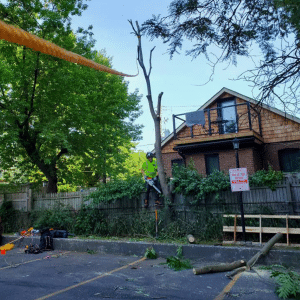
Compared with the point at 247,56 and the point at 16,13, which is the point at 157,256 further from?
the point at 16,13

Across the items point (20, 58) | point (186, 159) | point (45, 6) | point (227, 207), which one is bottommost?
point (227, 207)

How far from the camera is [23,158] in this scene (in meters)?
17.9

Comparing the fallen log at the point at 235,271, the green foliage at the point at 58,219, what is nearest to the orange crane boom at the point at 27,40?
the fallen log at the point at 235,271

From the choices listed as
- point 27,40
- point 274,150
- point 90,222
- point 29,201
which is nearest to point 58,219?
point 90,222

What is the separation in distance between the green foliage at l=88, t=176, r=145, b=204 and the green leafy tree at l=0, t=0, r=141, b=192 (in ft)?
13.8

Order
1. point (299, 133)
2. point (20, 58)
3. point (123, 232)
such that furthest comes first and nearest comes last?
point (299, 133) < point (20, 58) < point (123, 232)

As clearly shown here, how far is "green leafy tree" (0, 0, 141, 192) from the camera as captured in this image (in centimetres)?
1407

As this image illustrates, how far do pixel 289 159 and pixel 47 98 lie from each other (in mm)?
14072

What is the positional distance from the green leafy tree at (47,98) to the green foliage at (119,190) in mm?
4221

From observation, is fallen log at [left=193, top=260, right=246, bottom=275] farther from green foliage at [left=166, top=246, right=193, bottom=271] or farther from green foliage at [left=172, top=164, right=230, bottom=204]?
green foliage at [left=172, top=164, right=230, bottom=204]

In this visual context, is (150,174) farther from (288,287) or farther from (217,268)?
(288,287)

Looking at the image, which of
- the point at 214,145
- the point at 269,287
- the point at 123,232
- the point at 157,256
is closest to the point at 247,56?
the point at 269,287

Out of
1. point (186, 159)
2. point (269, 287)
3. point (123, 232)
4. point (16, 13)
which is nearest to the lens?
point (269, 287)

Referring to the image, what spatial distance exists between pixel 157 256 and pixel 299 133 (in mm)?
12705
